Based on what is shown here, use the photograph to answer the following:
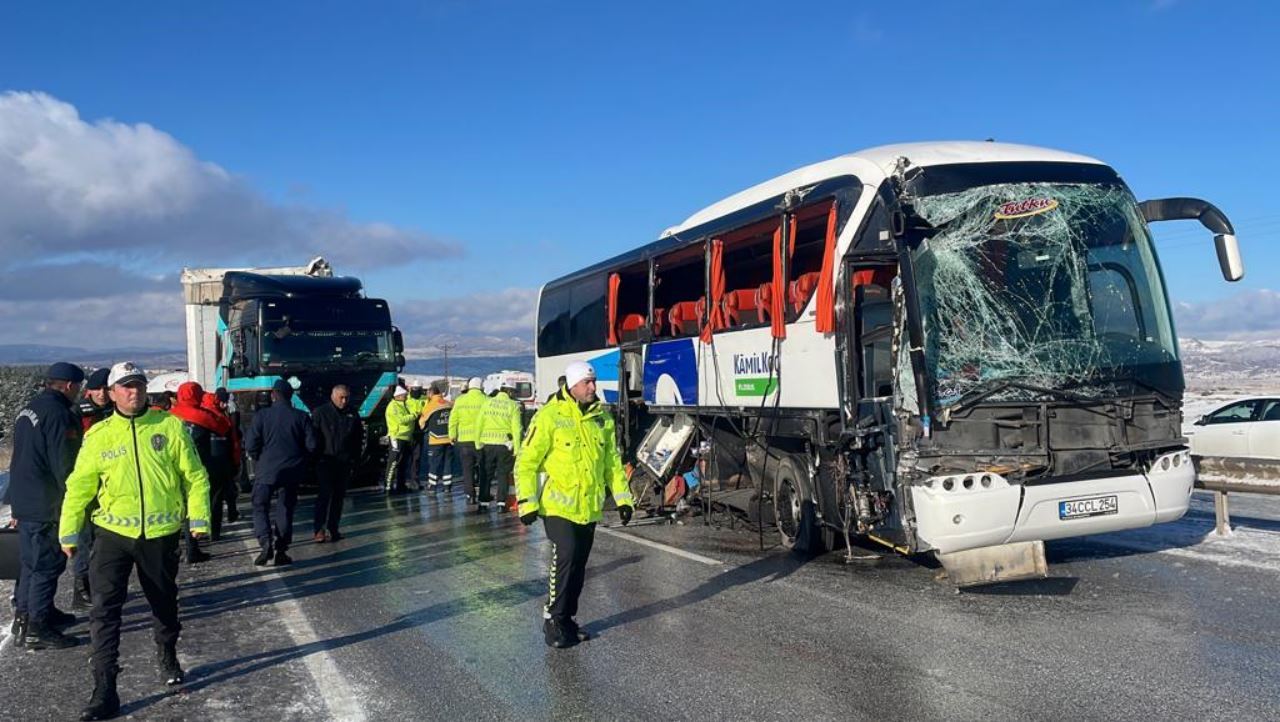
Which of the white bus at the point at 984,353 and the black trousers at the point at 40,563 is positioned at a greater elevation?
the white bus at the point at 984,353

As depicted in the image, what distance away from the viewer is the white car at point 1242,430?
16531 mm

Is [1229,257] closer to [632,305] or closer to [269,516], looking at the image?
[632,305]

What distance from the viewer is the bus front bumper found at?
24.3 feet

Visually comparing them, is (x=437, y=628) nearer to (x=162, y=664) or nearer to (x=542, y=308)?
(x=162, y=664)

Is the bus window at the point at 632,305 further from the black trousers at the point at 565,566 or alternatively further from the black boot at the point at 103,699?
the black boot at the point at 103,699

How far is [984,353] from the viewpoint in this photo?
7750 millimetres

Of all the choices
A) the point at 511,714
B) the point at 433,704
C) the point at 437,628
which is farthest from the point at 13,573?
the point at 511,714

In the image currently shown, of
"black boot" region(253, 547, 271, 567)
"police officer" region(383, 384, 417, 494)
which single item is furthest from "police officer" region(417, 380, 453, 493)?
"black boot" region(253, 547, 271, 567)

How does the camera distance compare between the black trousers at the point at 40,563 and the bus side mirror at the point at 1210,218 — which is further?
the bus side mirror at the point at 1210,218

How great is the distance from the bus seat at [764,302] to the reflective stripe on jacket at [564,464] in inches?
133

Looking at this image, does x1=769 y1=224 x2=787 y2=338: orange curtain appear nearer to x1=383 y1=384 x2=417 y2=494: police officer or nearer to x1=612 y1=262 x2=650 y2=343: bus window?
x1=612 y1=262 x2=650 y2=343: bus window

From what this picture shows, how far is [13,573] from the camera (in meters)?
7.57

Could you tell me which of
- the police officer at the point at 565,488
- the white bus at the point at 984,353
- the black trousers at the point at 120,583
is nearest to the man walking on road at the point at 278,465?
the black trousers at the point at 120,583

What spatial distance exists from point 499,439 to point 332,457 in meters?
3.12
